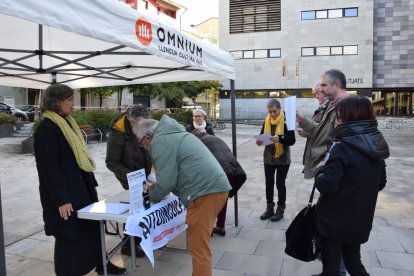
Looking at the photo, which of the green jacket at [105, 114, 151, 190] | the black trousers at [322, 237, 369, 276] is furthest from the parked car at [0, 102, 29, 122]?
the black trousers at [322, 237, 369, 276]

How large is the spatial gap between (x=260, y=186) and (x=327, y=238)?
517cm

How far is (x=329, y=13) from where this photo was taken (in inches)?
1294

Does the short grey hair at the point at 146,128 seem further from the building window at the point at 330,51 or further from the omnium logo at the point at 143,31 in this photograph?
the building window at the point at 330,51

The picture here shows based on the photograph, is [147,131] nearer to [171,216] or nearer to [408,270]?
[171,216]

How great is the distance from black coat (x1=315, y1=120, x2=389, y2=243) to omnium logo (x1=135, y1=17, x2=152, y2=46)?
176cm

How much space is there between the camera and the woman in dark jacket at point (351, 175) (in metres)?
2.56

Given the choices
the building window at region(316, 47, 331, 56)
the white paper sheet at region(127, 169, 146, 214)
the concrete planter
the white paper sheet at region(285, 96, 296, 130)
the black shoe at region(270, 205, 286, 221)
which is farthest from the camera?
the building window at region(316, 47, 331, 56)

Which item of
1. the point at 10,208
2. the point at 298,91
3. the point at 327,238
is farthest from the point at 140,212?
the point at 298,91

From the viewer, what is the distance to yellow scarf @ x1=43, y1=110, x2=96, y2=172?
2928 mm

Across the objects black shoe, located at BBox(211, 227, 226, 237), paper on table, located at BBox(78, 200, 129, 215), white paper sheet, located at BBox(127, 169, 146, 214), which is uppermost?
white paper sheet, located at BBox(127, 169, 146, 214)

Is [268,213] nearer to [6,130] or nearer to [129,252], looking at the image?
[129,252]

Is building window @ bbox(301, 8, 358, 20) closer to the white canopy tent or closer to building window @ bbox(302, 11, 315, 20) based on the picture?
building window @ bbox(302, 11, 315, 20)

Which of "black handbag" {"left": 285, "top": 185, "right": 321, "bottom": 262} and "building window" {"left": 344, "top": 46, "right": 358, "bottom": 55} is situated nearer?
"black handbag" {"left": 285, "top": 185, "right": 321, "bottom": 262}

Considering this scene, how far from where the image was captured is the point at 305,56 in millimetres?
33625
